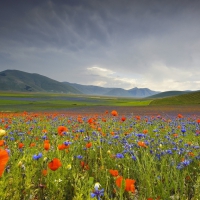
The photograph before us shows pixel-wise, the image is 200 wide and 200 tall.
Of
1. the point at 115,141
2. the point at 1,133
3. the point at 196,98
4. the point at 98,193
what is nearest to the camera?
the point at 1,133

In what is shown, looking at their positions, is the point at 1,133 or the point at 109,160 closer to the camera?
the point at 1,133

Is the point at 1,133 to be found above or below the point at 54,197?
above

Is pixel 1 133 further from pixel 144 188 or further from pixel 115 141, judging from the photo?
pixel 115 141

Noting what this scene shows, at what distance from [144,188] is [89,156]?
171cm

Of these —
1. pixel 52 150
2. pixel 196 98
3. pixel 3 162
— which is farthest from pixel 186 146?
pixel 196 98

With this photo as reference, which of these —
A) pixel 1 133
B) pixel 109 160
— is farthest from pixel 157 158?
pixel 1 133

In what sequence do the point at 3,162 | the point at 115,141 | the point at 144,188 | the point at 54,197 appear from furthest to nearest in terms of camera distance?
1. the point at 115,141
2. the point at 144,188
3. the point at 54,197
4. the point at 3,162

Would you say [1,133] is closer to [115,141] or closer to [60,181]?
[60,181]

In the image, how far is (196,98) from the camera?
6419 cm

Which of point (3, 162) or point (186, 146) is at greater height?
point (3, 162)

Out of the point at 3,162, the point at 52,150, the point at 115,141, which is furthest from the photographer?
the point at 115,141

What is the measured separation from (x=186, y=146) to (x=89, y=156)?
7.36ft

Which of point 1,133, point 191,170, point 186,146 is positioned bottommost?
point 191,170

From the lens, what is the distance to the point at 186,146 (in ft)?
14.7
